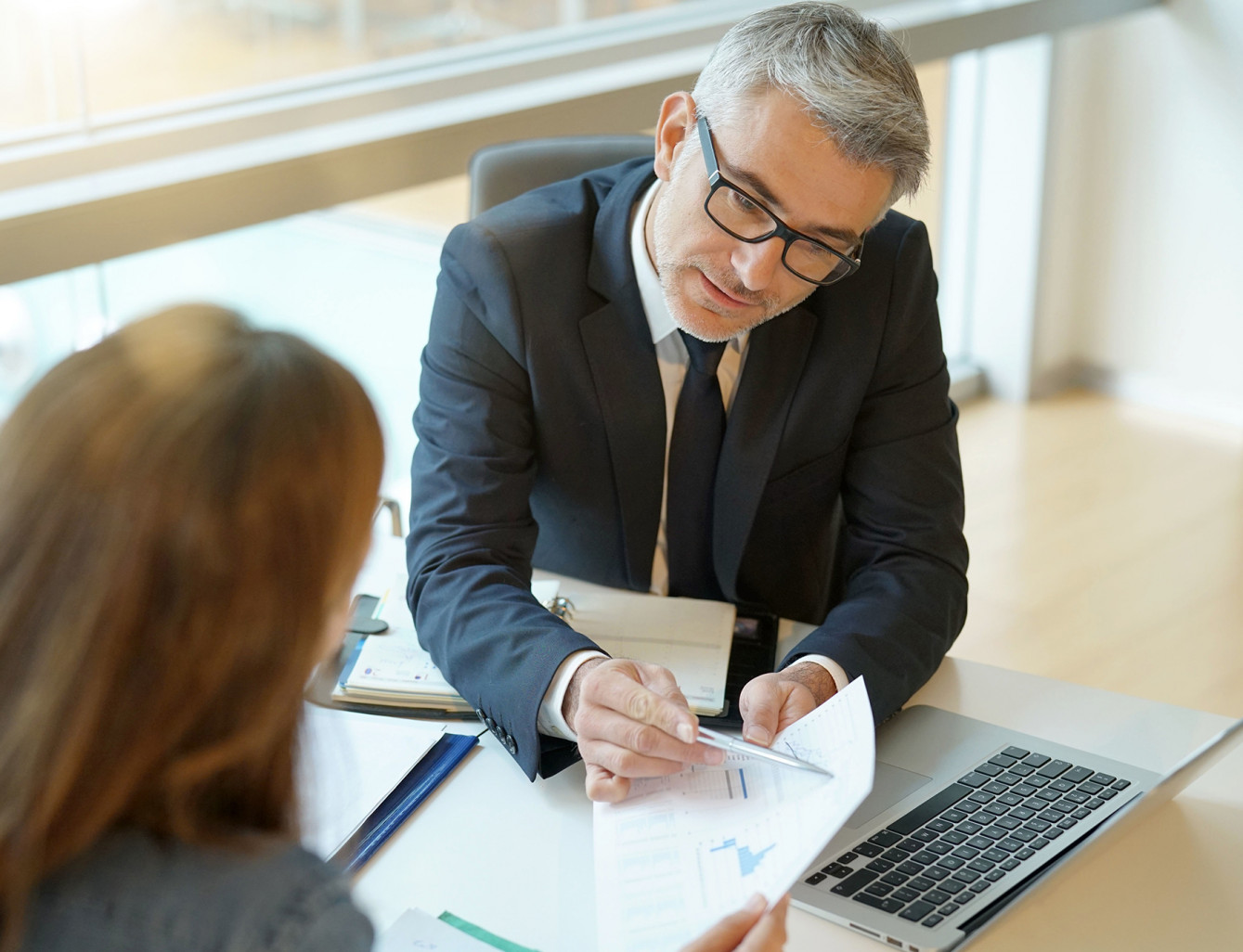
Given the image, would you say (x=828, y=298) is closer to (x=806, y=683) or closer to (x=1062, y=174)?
(x=806, y=683)

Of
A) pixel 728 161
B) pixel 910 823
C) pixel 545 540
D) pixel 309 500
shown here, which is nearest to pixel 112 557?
pixel 309 500

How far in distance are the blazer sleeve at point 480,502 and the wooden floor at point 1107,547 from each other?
5.64ft

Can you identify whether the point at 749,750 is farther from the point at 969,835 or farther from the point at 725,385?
the point at 725,385

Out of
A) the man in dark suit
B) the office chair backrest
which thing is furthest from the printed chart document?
the office chair backrest

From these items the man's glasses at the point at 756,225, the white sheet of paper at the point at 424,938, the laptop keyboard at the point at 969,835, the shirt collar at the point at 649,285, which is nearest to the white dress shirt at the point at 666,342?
the shirt collar at the point at 649,285

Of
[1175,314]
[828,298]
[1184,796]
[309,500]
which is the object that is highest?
[309,500]

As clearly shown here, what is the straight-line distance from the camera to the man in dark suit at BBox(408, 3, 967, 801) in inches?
53.0

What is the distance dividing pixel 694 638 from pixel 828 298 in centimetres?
49

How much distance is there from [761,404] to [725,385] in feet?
0.21

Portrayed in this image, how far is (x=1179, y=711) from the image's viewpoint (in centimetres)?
130

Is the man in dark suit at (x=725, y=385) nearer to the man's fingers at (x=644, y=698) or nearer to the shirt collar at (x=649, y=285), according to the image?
the shirt collar at (x=649, y=285)

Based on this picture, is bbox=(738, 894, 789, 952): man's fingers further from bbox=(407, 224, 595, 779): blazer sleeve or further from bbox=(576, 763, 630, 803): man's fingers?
bbox=(407, 224, 595, 779): blazer sleeve

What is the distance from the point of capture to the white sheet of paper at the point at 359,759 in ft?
3.56

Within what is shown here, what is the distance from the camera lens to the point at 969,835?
1086mm
